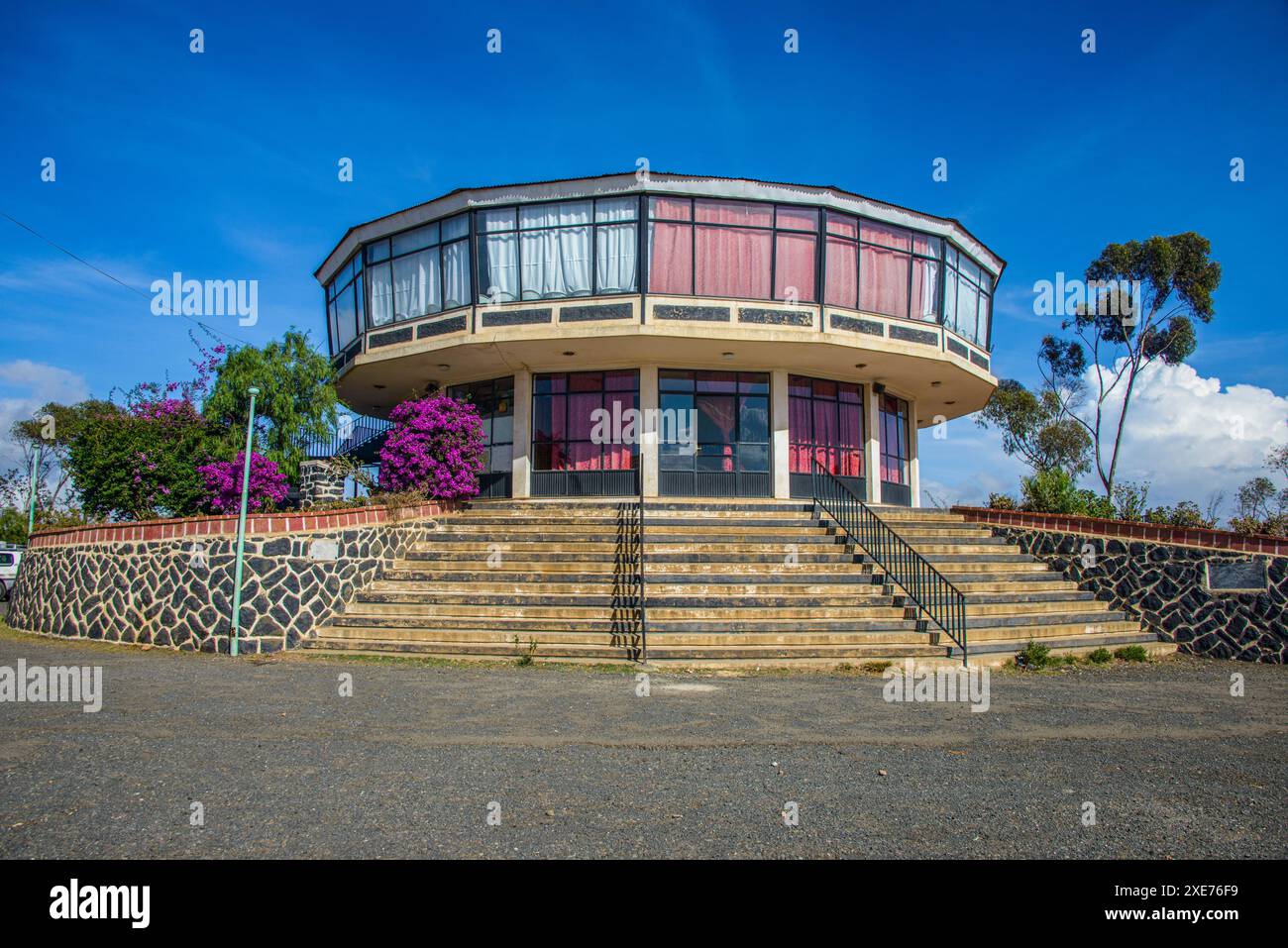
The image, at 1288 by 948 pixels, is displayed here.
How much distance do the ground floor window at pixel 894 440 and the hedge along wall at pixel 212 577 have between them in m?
13.7

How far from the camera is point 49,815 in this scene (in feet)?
14.8

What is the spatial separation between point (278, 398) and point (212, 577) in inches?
261

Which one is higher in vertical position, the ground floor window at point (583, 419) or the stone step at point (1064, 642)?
the ground floor window at point (583, 419)

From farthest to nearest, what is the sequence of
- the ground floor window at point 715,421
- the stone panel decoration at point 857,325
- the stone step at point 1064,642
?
the ground floor window at point 715,421, the stone panel decoration at point 857,325, the stone step at point 1064,642

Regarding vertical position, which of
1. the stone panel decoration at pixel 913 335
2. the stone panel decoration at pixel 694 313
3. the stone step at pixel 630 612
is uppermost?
the stone panel decoration at pixel 694 313

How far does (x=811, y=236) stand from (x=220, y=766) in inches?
640

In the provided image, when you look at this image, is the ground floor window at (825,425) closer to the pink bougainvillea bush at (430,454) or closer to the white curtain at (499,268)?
the white curtain at (499,268)

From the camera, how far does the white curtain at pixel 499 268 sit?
1816cm

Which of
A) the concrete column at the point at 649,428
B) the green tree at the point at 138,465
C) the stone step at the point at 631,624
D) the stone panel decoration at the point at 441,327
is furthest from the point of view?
the concrete column at the point at 649,428

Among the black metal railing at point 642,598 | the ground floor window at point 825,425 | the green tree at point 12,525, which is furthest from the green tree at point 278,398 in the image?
the green tree at point 12,525

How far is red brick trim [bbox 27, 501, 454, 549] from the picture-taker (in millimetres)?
12586

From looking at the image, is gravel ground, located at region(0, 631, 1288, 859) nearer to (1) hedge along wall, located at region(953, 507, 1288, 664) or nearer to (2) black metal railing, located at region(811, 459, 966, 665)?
(2) black metal railing, located at region(811, 459, 966, 665)
